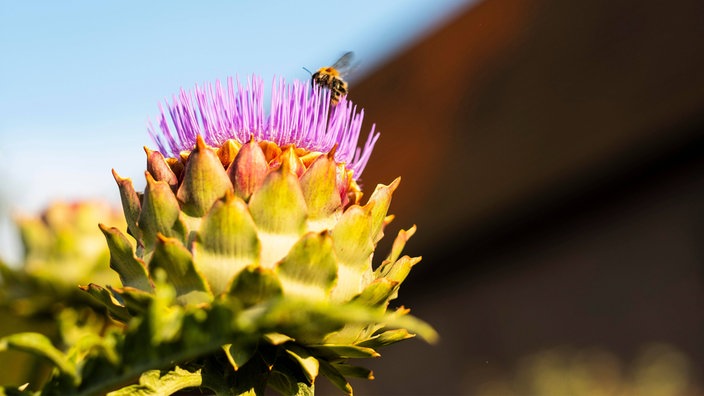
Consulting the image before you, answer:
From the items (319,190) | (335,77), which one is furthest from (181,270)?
(335,77)

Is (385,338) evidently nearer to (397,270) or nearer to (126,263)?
(397,270)

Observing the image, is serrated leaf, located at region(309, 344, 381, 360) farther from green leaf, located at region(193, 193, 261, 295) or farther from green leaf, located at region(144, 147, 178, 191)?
green leaf, located at region(144, 147, 178, 191)

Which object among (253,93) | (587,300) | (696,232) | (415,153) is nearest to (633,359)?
(587,300)

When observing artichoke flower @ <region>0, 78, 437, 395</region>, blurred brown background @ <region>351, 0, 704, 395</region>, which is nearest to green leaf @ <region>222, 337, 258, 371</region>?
artichoke flower @ <region>0, 78, 437, 395</region>

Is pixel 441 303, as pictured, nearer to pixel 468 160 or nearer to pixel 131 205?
pixel 468 160

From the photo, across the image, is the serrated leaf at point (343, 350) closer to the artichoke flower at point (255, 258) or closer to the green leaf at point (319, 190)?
the artichoke flower at point (255, 258)
